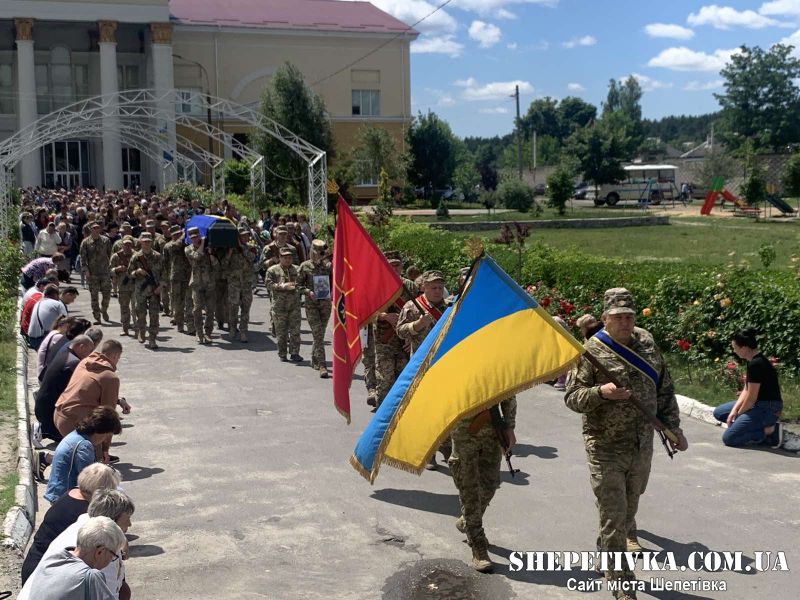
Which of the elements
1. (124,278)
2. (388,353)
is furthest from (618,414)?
(124,278)

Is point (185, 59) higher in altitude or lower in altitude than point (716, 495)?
higher

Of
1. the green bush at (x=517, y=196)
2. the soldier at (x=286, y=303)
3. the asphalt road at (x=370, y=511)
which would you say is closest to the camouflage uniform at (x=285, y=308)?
the soldier at (x=286, y=303)

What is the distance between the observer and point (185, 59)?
6406 cm

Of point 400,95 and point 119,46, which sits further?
point 400,95

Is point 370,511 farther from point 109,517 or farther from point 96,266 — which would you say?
point 96,266

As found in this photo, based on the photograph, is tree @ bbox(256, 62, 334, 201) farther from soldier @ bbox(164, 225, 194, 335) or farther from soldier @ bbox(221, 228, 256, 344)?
soldier @ bbox(221, 228, 256, 344)

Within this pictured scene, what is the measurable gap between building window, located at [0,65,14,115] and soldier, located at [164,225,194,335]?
4835 centimetres

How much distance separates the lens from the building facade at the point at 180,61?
57.6 metres

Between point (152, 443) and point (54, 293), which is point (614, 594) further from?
point (54, 293)

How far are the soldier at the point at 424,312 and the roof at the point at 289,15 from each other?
189 ft

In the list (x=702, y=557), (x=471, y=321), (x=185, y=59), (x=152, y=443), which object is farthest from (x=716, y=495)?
(x=185, y=59)

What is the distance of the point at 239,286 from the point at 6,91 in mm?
51066

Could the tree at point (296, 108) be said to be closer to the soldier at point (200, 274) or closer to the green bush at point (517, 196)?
the green bush at point (517, 196)

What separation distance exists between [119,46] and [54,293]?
55.7m
